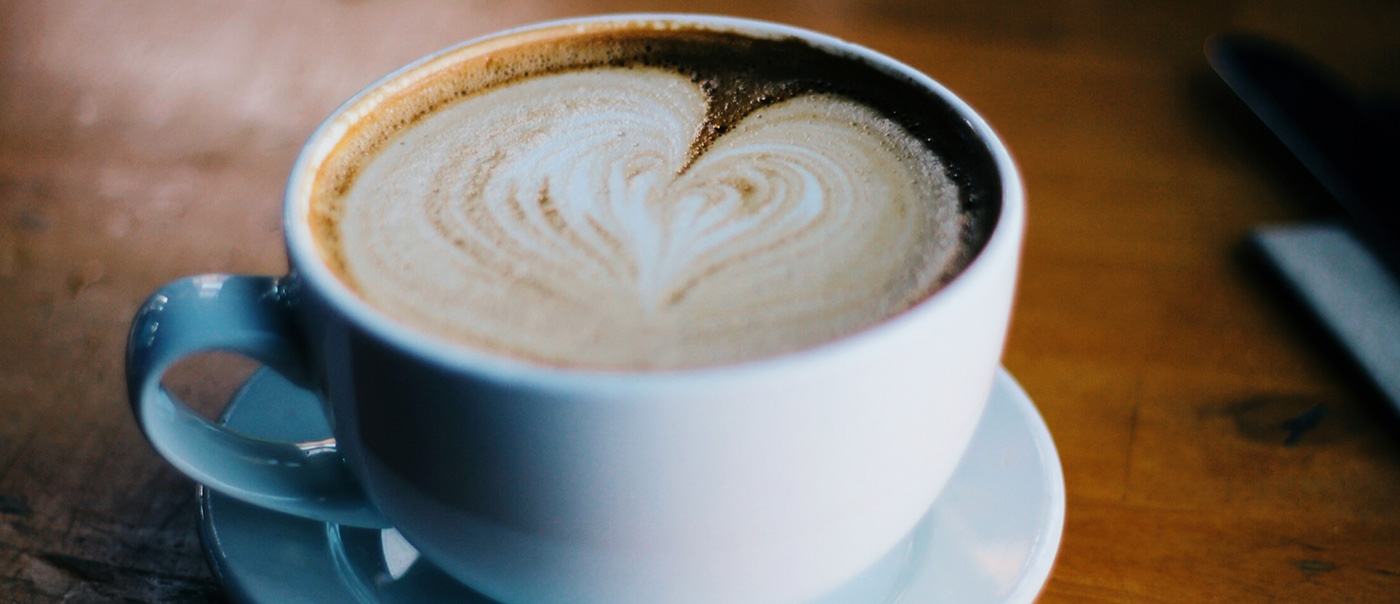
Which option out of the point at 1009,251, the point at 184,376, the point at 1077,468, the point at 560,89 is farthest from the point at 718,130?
the point at 184,376

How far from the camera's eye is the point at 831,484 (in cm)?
42

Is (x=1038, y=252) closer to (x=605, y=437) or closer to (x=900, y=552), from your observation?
(x=900, y=552)

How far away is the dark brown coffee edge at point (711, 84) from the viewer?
20.9 inches

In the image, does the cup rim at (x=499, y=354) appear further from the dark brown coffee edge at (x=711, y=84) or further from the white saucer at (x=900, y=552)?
the white saucer at (x=900, y=552)

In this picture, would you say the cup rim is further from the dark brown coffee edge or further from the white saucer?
the white saucer

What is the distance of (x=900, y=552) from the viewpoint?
553 millimetres

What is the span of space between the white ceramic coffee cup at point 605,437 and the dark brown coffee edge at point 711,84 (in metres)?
0.02

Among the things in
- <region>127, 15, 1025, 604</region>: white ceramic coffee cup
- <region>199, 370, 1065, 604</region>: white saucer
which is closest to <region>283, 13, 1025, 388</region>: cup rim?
<region>127, 15, 1025, 604</region>: white ceramic coffee cup

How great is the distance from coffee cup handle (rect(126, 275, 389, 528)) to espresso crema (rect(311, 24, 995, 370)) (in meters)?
0.05

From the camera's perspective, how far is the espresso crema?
441 mm

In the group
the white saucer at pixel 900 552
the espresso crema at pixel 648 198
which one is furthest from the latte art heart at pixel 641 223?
the white saucer at pixel 900 552

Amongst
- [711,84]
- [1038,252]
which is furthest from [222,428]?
[1038,252]

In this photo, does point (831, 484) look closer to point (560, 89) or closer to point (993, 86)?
point (560, 89)

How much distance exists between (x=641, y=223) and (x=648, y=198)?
3cm
